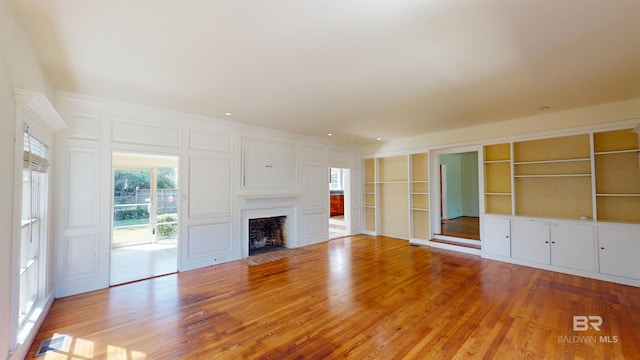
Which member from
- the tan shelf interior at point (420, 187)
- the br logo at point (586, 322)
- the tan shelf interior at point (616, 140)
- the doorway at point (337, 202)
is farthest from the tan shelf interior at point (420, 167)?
the br logo at point (586, 322)

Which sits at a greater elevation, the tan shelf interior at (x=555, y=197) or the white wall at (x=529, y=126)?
the white wall at (x=529, y=126)

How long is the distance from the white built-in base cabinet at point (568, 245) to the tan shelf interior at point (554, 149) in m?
1.15

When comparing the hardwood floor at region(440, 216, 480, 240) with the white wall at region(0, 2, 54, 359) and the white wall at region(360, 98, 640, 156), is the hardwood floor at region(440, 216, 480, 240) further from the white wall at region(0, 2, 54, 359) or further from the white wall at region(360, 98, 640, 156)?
the white wall at region(0, 2, 54, 359)

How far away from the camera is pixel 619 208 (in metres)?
4.02

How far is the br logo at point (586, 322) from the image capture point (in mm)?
2550

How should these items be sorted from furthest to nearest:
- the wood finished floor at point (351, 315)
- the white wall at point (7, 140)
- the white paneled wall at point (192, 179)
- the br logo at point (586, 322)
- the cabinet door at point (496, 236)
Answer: the cabinet door at point (496, 236)
the white paneled wall at point (192, 179)
the br logo at point (586, 322)
the wood finished floor at point (351, 315)
the white wall at point (7, 140)

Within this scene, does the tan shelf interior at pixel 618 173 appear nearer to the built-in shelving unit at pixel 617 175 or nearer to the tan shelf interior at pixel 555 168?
the built-in shelving unit at pixel 617 175

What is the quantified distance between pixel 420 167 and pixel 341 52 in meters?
4.75

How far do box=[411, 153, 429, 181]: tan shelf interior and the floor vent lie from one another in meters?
6.43

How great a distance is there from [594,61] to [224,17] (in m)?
3.52

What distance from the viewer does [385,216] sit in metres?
7.27

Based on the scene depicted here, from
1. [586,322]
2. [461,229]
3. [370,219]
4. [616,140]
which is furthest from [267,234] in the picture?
[616,140]

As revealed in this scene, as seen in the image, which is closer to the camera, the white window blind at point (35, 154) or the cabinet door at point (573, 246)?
the white window blind at point (35, 154)

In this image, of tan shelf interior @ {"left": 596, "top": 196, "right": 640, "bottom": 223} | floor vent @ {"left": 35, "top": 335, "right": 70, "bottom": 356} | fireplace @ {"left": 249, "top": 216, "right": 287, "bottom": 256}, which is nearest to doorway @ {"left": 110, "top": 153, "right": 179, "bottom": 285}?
fireplace @ {"left": 249, "top": 216, "right": 287, "bottom": 256}
